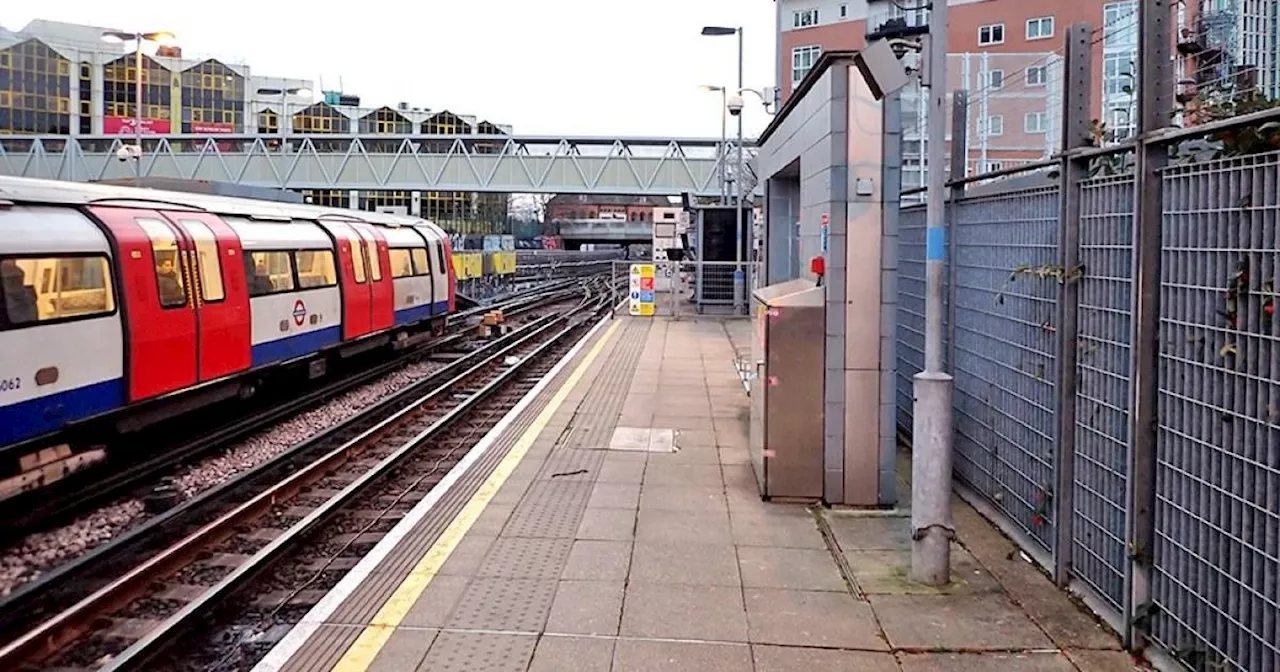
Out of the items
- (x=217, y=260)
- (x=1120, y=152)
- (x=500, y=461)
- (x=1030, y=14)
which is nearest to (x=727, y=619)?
(x=1120, y=152)

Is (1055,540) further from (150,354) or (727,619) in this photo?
(150,354)

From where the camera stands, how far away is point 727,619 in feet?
19.0

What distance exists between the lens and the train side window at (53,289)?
8672 mm

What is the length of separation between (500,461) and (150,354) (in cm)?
370

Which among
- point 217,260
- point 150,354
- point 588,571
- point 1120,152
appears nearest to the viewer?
point 1120,152

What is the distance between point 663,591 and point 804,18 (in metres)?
52.3

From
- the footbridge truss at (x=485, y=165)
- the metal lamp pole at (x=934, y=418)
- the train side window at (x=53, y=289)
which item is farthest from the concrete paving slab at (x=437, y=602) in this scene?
the footbridge truss at (x=485, y=165)

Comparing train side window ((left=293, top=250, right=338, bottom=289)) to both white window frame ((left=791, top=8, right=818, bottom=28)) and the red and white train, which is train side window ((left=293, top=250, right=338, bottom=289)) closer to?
the red and white train

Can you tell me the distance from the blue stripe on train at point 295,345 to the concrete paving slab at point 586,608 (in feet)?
28.3

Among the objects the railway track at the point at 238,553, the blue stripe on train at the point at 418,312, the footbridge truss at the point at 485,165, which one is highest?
the footbridge truss at the point at 485,165

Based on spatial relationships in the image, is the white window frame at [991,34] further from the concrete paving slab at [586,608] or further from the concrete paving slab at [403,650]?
the concrete paving slab at [403,650]

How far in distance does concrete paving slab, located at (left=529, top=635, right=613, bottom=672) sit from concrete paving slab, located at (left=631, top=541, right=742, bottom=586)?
105 centimetres

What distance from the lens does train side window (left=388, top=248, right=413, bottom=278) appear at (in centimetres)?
2034

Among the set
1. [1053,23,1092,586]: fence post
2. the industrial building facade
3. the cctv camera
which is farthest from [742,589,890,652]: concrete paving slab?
the industrial building facade
